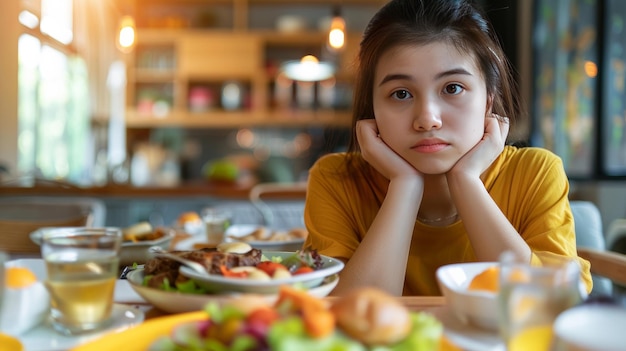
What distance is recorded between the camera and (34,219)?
8.06 ft

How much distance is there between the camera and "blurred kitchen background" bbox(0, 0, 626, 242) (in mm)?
4910

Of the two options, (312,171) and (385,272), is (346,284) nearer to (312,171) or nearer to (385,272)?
(385,272)

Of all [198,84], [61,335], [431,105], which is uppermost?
[198,84]

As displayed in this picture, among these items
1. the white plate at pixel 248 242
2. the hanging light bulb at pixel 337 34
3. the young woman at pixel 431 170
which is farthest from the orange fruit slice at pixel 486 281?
the hanging light bulb at pixel 337 34

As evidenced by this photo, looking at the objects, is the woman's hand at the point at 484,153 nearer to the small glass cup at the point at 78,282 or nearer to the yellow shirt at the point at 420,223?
the yellow shirt at the point at 420,223

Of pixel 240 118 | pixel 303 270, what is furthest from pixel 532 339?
pixel 240 118

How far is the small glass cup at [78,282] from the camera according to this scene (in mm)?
630

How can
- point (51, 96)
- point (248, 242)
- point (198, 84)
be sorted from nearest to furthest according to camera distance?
point (248, 242)
point (51, 96)
point (198, 84)

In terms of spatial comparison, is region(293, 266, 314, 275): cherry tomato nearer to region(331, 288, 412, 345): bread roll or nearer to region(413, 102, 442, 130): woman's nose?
region(331, 288, 412, 345): bread roll

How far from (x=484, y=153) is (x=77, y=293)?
0.77m

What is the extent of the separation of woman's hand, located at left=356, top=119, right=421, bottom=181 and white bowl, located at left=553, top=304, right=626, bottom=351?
586mm

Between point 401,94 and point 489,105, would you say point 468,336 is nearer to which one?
point 401,94

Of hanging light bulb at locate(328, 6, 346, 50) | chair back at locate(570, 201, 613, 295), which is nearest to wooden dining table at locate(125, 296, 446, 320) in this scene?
chair back at locate(570, 201, 613, 295)

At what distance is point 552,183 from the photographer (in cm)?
115
